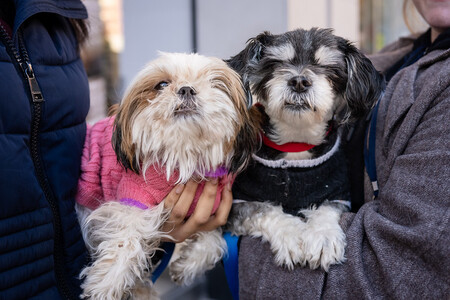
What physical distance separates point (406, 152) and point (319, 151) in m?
0.47

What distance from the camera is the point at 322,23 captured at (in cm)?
406

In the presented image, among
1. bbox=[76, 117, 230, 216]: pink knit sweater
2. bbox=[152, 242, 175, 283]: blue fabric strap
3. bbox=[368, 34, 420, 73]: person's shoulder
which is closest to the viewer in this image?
bbox=[76, 117, 230, 216]: pink knit sweater

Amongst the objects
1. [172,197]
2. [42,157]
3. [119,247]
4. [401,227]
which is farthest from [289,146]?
[42,157]

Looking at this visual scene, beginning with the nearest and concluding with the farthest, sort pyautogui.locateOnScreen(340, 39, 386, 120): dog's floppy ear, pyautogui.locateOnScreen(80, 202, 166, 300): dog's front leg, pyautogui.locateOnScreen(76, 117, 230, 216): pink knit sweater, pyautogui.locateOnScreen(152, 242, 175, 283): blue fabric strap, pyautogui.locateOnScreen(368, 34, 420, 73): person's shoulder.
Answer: pyautogui.locateOnScreen(80, 202, 166, 300): dog's front leg < pyautogui.locateOnScreen(76, 117, 230, 216): pink knit sweater < pyautogui.locateOnScreen(340, 39, 386, 120): dog's floppy ear < pyautogui.locateOnScreen(152, 242, 175, 283): blue fabric strap < pyautogui.locateOnScreen(368, 34, 420, 73): person's shoulder

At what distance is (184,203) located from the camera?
1.83 metres

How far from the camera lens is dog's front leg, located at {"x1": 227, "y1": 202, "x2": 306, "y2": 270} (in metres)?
1.71

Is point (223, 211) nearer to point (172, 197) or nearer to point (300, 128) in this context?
point (172, 197)

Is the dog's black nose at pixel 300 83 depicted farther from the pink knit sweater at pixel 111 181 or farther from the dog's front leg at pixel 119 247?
the dog's front leg at pixel 119 247

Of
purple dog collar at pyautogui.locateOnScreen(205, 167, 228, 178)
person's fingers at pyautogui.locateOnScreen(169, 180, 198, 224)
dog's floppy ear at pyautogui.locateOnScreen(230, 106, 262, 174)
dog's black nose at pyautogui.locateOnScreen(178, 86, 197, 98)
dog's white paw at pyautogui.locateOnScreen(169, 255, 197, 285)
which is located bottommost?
dog's white paw at pyautogui.locateOnScreen(169, 255, 197, 285)

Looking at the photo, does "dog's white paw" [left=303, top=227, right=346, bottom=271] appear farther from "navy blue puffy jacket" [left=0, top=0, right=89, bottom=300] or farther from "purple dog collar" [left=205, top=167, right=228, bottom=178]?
"navy blue puffy jacket" [left=0, top=0, right=89, bottom=300]

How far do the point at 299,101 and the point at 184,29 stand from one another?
2389 millimetres

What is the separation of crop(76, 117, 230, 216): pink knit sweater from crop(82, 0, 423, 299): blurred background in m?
1.16

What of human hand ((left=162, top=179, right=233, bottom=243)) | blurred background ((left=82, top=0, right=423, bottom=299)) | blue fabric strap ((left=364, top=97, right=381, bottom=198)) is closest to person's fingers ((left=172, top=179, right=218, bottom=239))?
human hand ((left=162, top=179, right=233, bottom=243))

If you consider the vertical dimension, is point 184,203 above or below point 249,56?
below
